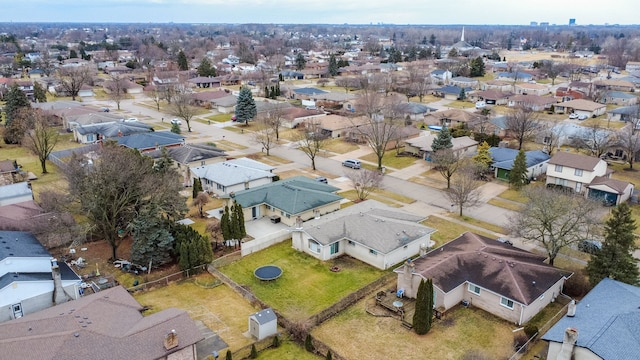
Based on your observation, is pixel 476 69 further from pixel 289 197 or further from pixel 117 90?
pixel 289 197

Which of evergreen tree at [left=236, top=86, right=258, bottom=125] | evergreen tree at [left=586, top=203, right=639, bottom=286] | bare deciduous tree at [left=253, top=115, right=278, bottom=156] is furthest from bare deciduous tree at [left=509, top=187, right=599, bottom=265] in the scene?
evergreen tree at [left=236, top=86, right=258, bottom=125]

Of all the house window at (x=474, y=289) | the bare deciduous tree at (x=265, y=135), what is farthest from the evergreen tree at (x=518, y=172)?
the bare deciduous tree at (x=265, y=135)

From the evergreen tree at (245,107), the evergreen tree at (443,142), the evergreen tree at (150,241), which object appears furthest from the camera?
the evergreen tree at (245,107)

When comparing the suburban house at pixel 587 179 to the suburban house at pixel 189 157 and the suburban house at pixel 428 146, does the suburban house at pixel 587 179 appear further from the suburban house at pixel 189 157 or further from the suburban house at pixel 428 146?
the suburban house at pixel 189 157

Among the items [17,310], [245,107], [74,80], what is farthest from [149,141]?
[74,80]

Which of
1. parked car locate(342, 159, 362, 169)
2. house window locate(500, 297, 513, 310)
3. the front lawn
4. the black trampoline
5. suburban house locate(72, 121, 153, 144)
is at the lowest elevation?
the front lawn

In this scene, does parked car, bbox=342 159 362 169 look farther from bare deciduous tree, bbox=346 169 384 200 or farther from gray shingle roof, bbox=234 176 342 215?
gray shingle roof, bbox=234 176 342 215
